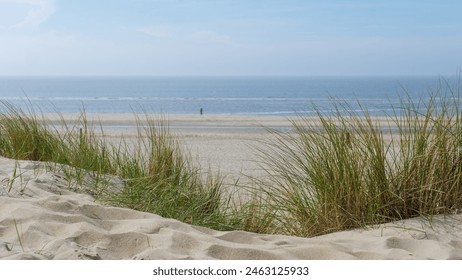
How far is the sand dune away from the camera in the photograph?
346cm

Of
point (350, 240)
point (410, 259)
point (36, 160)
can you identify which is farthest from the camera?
point (36, 160)

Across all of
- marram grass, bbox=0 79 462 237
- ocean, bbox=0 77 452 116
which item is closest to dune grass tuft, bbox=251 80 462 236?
marram grass, bbox=0 79 462 237

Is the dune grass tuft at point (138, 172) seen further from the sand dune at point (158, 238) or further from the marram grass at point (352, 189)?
the sand dune at point (158, 238)


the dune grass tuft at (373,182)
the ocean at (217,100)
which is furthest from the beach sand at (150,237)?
the ocean at (217,100)

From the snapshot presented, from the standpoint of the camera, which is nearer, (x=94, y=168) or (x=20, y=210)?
(x=20, y=210)

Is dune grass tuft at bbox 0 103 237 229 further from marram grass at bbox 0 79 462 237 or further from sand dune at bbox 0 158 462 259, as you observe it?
sand dune at bbox 0 158 462 259

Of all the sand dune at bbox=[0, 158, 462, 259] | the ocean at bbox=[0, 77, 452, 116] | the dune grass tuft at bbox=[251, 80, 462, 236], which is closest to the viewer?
the sand dune at bbox=[0, 158, 462, 259]

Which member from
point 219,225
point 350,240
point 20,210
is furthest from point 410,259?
point 20,210

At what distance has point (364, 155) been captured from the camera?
4.44 meters

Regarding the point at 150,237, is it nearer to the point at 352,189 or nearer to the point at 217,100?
the point at 352,189

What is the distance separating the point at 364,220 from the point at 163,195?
5.01 feet

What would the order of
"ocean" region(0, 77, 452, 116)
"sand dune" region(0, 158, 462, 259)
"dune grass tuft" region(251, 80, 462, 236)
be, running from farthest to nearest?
"ocean" region(0, 77, 452, 116) < "dune grass tuft" region(251, 80, 462, 236) < "sand dune" region(0, 158, 462, 259)

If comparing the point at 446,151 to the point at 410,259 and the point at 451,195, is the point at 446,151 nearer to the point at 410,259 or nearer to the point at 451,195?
the point at 451,195

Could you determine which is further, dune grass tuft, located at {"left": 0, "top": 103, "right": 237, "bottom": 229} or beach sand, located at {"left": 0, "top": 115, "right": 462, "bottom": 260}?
dune grass tuft, located at {"left": 0, "top": 103, "right": 237, "bottom": 229}
